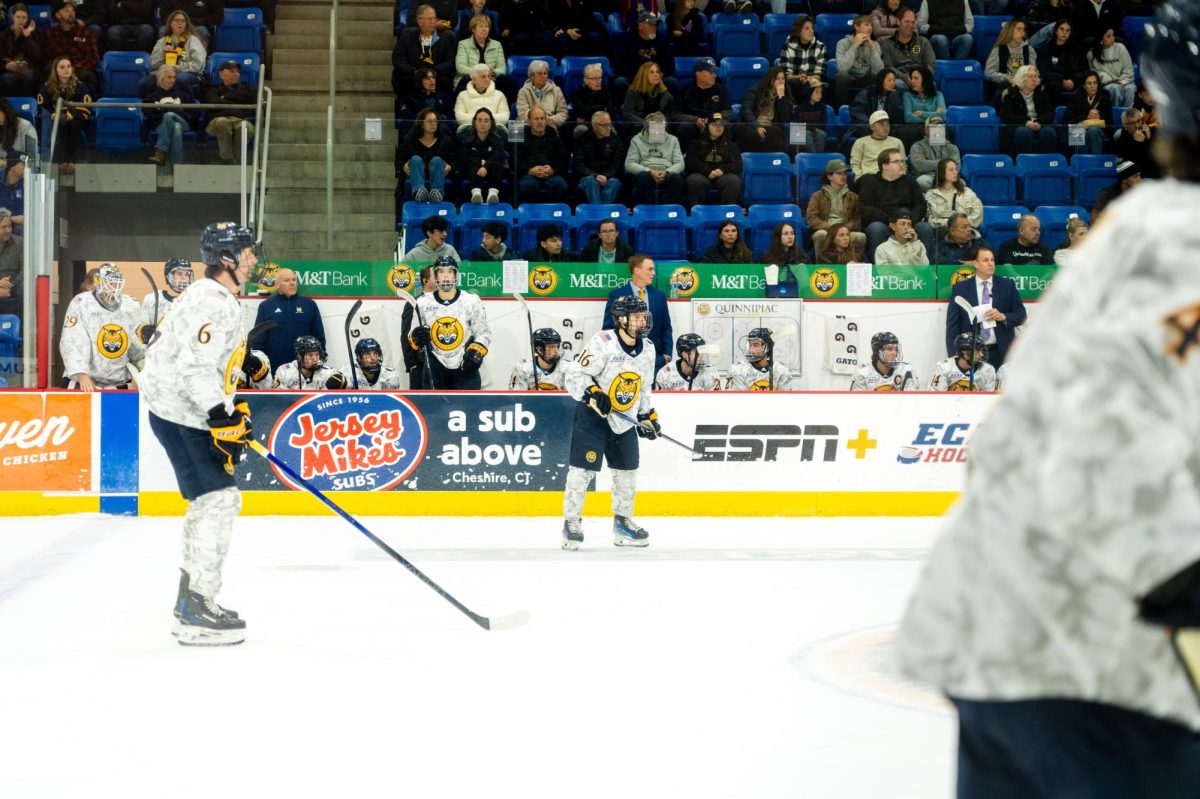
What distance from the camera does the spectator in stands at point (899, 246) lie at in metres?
10.5

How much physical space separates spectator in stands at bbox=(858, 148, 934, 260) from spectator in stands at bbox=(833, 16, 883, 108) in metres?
1.65

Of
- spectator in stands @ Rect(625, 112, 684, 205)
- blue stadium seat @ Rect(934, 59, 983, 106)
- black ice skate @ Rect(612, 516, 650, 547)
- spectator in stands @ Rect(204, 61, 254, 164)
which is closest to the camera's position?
black ice skate @ Rect(612, 516, 650, 547)

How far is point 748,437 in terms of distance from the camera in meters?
9.63

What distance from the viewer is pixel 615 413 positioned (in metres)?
8.16

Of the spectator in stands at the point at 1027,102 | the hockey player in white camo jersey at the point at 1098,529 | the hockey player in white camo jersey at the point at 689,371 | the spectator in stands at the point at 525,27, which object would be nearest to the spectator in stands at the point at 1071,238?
the spectator in stands at the point at 1027,102

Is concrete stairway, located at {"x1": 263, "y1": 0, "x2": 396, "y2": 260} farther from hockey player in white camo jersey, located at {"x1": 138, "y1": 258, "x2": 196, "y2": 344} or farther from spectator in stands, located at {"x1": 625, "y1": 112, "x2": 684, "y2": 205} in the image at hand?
spectator in stands, located at {"x1": 625, "y1": 112, "x2": 684, "y2": 205}

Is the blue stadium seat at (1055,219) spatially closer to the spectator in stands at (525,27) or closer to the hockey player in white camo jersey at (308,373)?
the spectator in stands at (525,27)

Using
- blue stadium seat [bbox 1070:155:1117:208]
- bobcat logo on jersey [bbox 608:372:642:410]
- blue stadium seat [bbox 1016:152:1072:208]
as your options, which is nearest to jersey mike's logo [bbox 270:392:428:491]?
bobcat logo on jersey [bbox 608:372:642:410]

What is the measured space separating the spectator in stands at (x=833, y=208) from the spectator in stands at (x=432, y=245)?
2639mm

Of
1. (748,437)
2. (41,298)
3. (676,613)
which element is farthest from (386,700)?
(41,298)

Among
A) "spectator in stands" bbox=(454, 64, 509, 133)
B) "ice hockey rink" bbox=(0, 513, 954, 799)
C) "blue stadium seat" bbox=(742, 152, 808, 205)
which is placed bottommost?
"ice hockey rink" bbox=(0, 513, 954, 799)

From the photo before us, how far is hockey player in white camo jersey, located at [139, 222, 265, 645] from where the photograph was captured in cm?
508

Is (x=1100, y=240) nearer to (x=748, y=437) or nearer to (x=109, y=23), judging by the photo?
(x=748, y=437)

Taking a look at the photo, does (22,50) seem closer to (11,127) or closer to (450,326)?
(11,127)
